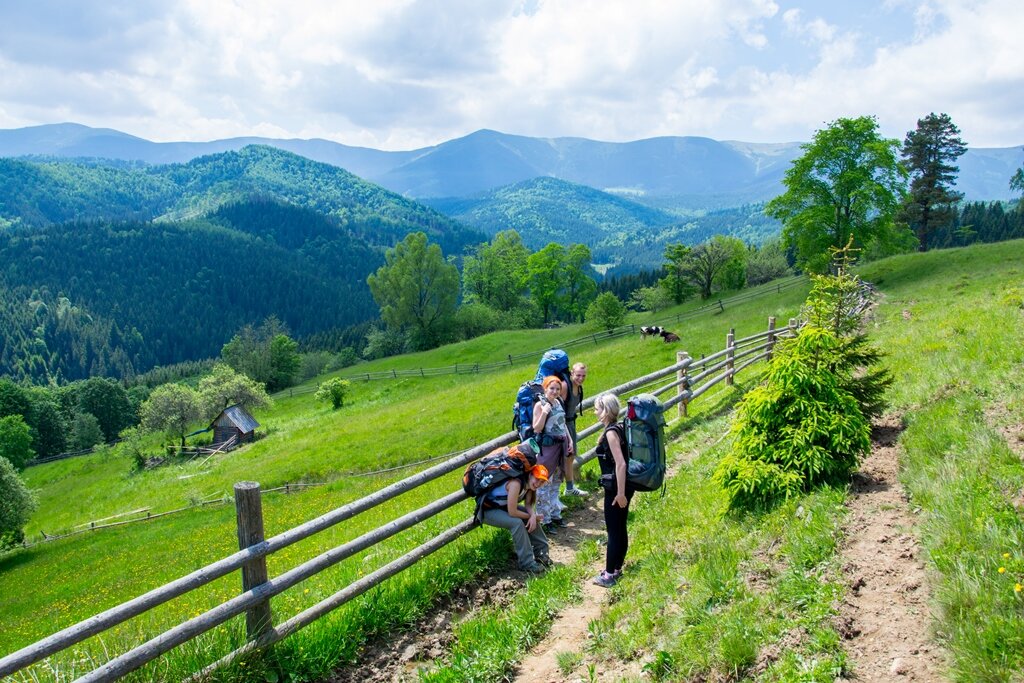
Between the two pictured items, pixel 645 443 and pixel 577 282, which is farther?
pixel 577 282

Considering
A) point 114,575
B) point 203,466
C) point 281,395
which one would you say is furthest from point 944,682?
point 281,395

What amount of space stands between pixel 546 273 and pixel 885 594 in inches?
2839

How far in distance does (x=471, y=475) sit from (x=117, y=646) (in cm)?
359

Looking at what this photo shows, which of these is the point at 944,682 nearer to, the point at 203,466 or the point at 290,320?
the point at 203,466

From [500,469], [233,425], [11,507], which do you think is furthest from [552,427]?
[233,425]

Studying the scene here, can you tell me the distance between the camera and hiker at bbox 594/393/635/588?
241 inches

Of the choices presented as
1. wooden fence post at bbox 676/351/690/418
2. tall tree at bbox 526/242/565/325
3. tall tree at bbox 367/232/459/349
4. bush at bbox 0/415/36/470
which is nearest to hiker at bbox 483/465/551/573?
wooden fence post at bbox 676/351/690/418

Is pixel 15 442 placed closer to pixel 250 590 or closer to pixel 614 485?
pixel 250 590

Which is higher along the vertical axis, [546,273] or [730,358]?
[546,273]

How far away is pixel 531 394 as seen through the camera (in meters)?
7.87

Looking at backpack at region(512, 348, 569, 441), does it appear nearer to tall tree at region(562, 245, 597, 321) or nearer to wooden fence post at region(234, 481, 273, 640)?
wooden fence post at region(234, 481, 273, 640)

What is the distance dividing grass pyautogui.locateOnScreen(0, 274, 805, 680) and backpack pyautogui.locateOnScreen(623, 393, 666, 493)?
7.34 ft

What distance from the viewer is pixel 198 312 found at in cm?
19212

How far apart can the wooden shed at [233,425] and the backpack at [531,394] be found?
1642 inches
